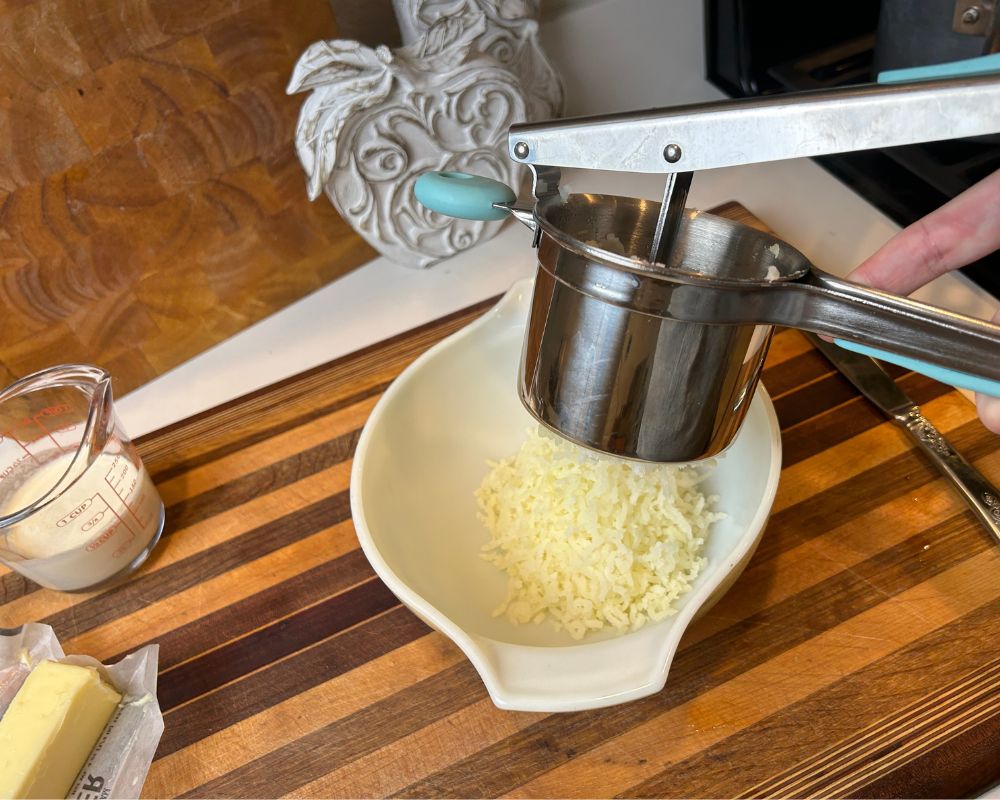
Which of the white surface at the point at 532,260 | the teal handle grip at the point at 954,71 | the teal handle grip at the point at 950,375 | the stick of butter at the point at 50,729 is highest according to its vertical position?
the teal handle grip at the point at 954,71

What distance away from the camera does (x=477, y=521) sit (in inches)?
33.7

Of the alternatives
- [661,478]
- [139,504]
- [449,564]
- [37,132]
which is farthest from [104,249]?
Result: [661,478]

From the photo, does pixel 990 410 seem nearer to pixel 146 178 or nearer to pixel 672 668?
pixel 672 668

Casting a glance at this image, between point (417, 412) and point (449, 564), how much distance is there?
0.17 meters

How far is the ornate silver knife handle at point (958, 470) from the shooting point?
0.77 metres

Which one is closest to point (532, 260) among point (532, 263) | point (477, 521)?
point (532, 263)

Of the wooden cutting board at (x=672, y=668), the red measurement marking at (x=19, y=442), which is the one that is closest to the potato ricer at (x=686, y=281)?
the wooden cutting board at (x=672, y=668)

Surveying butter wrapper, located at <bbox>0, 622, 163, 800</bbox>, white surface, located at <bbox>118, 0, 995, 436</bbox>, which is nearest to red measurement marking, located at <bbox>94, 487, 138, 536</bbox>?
butter wrapper, located at <bbox>0, 622, 163, 800</bbox>

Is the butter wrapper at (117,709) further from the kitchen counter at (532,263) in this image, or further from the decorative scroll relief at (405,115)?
the decorative scroll relief at (405,115)

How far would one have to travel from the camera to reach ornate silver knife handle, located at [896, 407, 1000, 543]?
77 cm

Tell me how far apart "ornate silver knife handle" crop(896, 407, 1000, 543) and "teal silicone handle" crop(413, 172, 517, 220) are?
0.50 m

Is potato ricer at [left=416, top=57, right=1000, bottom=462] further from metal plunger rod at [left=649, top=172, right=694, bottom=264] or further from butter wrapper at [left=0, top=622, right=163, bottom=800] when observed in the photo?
butter wrapper at [left=0, top=622, right=163, bottom=800]

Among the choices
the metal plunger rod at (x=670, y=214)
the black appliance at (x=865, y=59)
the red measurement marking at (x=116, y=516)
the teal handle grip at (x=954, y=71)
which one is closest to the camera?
the teal handle grip at (x=954, y=71)

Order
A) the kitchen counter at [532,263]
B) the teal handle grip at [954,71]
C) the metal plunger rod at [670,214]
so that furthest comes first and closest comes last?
the kitchen counter at [532,263]
the metal plunger rod at [670,214]
the teal handle grip at [954,71]
